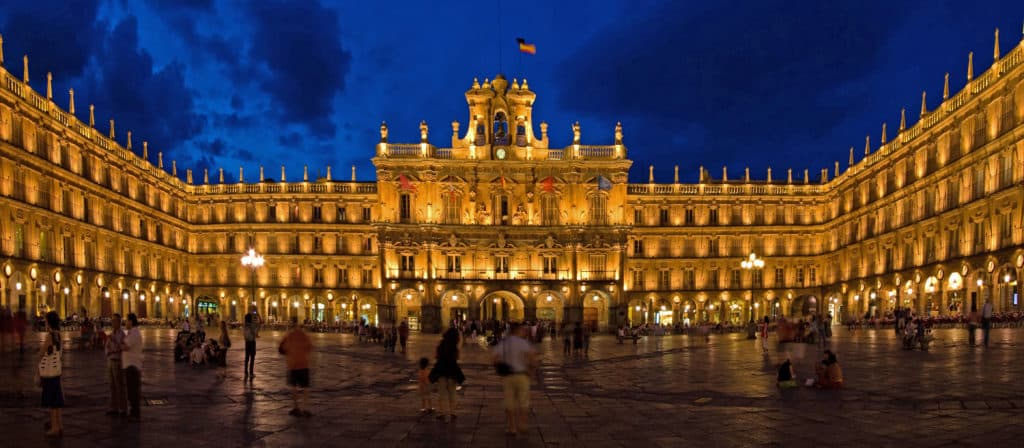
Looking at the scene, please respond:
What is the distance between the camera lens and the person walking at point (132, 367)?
13.9m

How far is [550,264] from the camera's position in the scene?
69625mm

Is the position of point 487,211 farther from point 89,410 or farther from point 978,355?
point 89,410

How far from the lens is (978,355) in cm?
2467

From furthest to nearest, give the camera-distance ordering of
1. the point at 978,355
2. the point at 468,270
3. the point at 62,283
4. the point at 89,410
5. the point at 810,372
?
the point at 468,270, the point at 62,283, the point at 978,355, the point at 810,372, the point at 89,410

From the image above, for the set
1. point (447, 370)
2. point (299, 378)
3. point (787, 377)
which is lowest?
point (787, 377)

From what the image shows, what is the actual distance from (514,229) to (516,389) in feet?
186

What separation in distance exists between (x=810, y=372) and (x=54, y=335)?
17.9m

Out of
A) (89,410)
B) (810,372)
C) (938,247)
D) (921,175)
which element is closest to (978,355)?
(810,372)

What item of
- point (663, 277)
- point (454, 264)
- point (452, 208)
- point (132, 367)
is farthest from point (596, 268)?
point (132, 367)

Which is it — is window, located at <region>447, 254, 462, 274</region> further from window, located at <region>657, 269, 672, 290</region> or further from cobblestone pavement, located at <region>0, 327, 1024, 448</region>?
cobblestone pavement, located at <region>0, 327, 1024, 448</region>

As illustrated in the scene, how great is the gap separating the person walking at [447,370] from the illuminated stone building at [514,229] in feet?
97.4

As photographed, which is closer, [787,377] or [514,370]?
[514,370]

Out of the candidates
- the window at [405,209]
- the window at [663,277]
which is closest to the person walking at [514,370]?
the window at [405,209]

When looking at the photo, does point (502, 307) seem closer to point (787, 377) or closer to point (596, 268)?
point (596, 268)
